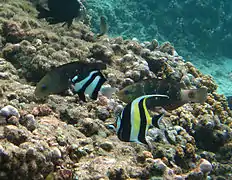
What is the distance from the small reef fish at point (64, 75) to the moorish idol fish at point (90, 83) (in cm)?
2

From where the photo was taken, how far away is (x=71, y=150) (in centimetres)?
317

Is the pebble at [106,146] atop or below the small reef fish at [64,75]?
below

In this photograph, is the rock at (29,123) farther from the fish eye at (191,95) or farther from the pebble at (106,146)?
the fish eye at (191,95)

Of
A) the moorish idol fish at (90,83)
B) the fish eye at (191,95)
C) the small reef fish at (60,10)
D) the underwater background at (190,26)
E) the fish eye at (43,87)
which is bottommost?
the underwater background at (190,26)

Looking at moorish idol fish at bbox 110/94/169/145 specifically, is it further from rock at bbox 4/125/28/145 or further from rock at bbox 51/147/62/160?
rock at bbox 4/125/28/145

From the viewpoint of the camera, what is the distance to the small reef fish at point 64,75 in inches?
104

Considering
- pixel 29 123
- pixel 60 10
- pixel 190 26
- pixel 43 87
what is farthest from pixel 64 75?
pixel 190 26

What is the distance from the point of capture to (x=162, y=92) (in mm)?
3678

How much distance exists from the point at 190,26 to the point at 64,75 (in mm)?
16077

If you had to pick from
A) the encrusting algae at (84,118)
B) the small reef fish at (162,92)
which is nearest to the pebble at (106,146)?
the encrusting algae at (84,118)

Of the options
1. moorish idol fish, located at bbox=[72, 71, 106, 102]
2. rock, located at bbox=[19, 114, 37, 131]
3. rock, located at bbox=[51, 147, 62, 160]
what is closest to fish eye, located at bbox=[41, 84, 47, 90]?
rock, located at bbox=[19, 114, 37, 131]

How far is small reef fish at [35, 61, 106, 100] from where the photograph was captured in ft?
8.71

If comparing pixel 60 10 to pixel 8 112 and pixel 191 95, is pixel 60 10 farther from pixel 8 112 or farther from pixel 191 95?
pixel 191 95

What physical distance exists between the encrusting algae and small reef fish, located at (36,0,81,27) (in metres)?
0.85
